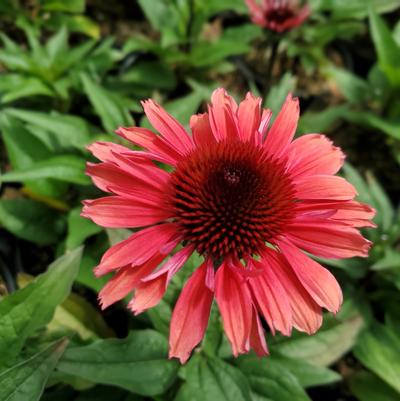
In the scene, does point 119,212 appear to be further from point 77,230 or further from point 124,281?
point 77,230

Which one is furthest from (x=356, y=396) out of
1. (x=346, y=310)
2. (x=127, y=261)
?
(x=127, y=261)

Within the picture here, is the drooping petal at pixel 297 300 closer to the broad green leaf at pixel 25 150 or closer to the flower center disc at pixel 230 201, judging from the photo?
the flower center disc at pixel 230 201

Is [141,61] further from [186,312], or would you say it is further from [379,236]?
[186,312]

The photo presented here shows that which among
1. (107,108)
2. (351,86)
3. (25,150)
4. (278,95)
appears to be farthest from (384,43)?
(25,150)

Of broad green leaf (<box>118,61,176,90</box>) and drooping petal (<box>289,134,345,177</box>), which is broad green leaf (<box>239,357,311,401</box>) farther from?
broad green leaf (<box>118,61,176,90</box>)

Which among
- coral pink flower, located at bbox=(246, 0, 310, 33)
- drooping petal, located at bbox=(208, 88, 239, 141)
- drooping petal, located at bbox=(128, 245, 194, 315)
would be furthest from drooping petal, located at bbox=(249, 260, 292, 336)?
coral pink flower, located at bbox=(246, 0, 310, 33)

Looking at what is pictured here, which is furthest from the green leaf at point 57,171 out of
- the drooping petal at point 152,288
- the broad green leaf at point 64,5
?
the broad green leaf at point 64,5
